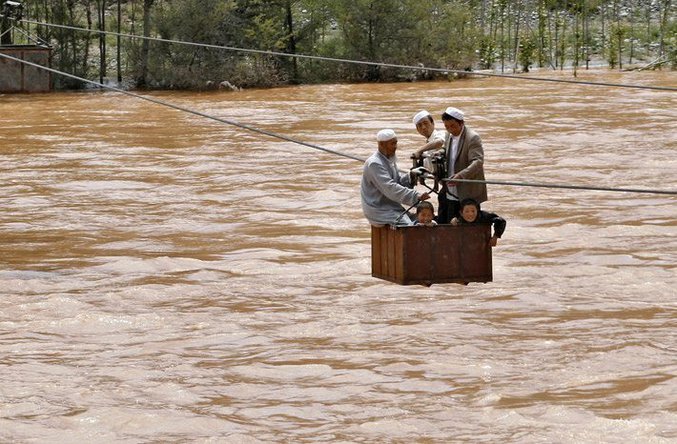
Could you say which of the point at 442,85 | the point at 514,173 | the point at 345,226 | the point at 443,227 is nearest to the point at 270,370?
the point at 443,227

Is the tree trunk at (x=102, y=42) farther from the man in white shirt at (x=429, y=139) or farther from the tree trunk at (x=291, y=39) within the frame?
the man in white shirt at (x=429, y=139)

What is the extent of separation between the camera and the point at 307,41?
148 ft

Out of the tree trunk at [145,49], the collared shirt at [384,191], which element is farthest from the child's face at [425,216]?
the tree trunk at [145,49]

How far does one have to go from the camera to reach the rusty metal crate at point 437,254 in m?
11.2

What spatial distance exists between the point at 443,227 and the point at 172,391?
2268 millimetres

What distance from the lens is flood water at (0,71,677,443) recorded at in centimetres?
1025

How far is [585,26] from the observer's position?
160 feet

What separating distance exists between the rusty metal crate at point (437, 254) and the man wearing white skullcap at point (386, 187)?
138mm

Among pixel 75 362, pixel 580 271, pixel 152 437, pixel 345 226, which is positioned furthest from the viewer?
pixel 345 226

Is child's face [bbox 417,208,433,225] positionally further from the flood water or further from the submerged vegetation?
the submerged vegetation

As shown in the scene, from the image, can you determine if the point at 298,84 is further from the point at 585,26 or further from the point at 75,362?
the point at 75,362

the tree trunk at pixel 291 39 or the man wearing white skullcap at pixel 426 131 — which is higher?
the tree trunk at pixel 291 39

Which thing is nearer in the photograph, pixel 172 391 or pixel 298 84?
pixel 172 391

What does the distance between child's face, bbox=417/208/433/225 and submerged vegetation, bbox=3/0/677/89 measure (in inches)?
1178
